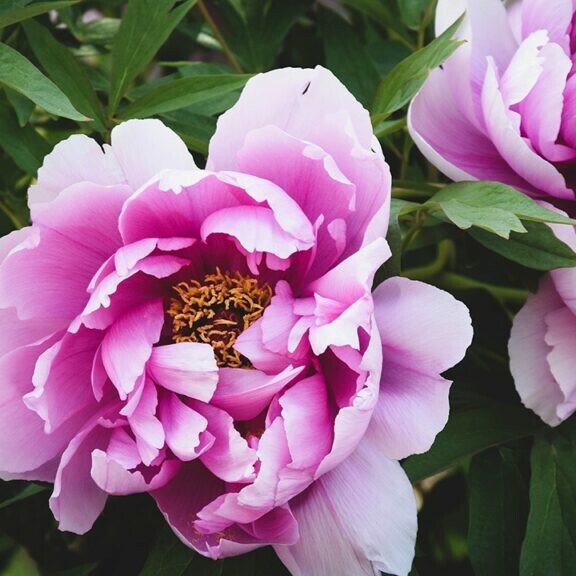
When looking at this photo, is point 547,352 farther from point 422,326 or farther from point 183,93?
point 183,93

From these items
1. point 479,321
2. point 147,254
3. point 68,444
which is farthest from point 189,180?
point 479,321

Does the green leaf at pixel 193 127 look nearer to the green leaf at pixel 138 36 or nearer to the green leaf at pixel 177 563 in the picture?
the green leaf at pixel 138 36

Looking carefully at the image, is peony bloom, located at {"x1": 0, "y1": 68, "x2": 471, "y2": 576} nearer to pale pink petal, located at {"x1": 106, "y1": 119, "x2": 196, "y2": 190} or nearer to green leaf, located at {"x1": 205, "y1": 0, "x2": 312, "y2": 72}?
pale pink petal, located at {"x1": 106, "y1": 119, "x2": 196, "y2": 190}

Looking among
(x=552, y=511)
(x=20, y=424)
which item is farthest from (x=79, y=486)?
(x=552, y=511)

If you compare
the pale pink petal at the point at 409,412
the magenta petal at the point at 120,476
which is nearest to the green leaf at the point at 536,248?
the pale pink petal at the point at 409,412

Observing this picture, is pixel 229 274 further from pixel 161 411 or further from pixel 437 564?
pixel 437 564

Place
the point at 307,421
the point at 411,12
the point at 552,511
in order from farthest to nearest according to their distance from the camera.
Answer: the point at 411,12
the point at 552,511
the point at 307,421

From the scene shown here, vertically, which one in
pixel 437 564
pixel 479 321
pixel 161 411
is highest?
pixel 161 411

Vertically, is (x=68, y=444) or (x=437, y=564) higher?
(x=68, y=444)
